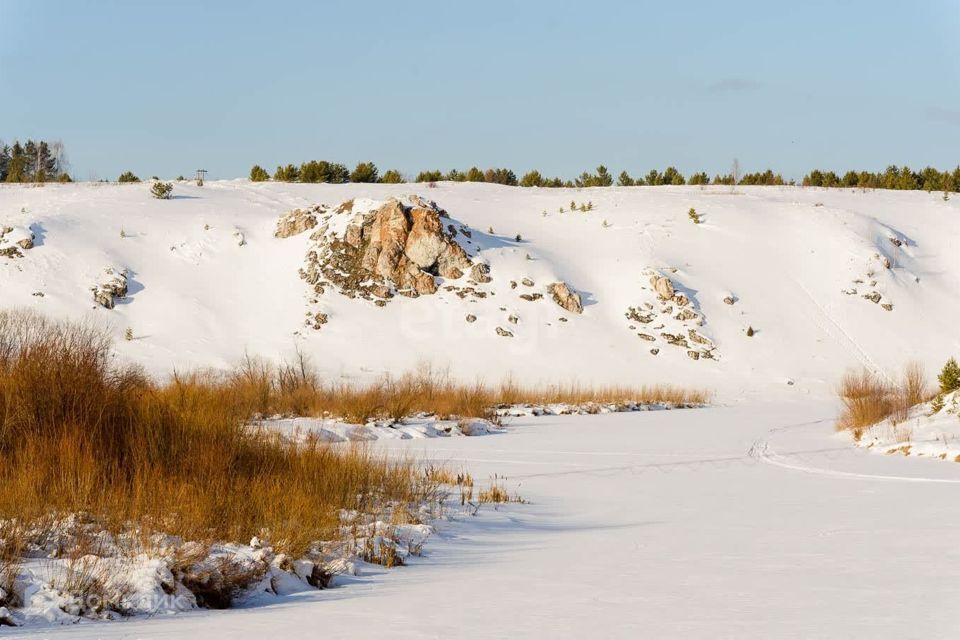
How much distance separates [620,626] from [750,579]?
1420mm

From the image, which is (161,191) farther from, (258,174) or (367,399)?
(367,399)

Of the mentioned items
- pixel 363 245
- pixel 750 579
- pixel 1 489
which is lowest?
pixel 750 579

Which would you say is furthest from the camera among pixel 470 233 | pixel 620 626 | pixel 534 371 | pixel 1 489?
pixel 470 233

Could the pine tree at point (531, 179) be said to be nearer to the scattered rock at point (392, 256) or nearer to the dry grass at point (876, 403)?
the scattered rock at point (392, 256)

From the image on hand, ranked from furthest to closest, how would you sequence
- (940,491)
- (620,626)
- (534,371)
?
(534,371) < (940,491) < (620,626)

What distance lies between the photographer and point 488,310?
3447cm

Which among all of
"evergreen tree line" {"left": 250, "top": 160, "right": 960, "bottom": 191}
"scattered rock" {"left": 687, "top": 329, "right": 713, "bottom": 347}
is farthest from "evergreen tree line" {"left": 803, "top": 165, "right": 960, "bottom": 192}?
"scattered rock" {"left": 687, "top": 329, "right": 713, "bottom": 347}

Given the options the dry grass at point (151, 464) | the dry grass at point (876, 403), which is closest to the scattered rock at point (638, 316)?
the dry grass at point (876, 403)

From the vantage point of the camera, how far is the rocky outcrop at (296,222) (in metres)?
38.6

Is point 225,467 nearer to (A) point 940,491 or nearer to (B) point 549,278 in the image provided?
(A) point 940,491

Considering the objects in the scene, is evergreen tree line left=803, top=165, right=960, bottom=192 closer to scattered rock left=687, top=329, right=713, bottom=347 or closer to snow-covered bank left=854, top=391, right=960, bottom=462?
scattered rock left=687, top=329, right=713, bottom=347

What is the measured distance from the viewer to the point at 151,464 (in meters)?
7.69

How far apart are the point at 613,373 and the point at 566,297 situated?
4.59 meters

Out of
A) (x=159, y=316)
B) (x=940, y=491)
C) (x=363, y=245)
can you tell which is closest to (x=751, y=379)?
(x=363, y=245)
